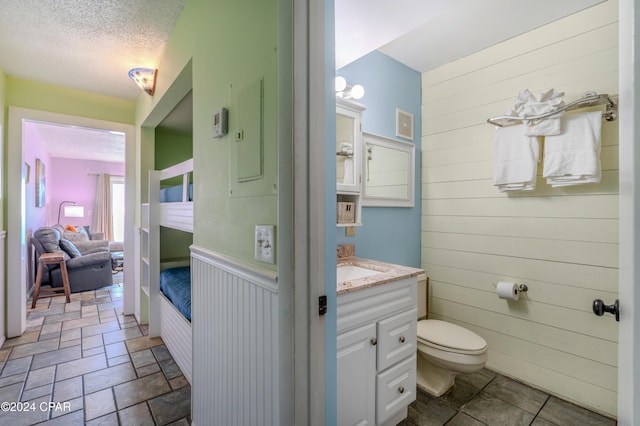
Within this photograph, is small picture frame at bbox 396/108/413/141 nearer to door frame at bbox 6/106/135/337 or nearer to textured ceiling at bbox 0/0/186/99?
textured ceiling at bbox 0/0/186/99

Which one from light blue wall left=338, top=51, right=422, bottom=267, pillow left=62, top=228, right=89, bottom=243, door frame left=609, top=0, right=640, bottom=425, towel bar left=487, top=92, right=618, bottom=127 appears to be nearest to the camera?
door frame left=609, top=0, right=640, bottom=425

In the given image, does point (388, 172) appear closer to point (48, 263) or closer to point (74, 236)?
point (48, 263)

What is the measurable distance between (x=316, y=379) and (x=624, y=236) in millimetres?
901

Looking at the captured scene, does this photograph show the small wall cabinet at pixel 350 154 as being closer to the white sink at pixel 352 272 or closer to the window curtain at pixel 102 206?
the white sink at pixel 352 272

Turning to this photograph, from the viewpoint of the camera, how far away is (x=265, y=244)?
0.98m

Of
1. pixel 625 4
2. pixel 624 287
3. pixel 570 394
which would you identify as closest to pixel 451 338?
pixel 570 394

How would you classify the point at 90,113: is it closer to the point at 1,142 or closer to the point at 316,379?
the point at 1,142

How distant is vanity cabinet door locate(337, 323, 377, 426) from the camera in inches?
51.8

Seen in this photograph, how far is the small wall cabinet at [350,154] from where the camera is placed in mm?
1901

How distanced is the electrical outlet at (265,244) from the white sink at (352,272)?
0.90 m

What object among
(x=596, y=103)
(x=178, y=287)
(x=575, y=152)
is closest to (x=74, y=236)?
(x=178, y=287)

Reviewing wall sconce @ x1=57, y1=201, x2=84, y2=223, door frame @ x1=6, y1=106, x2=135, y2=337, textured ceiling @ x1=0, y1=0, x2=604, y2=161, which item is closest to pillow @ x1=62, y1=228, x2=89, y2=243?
wall sconce @ x1=57, y1=201, x2=84, y2=223

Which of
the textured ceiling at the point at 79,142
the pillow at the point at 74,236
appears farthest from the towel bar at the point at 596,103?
the pillow at the point at 74,236

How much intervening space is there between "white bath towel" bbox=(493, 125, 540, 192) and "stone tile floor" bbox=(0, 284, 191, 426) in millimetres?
2562
